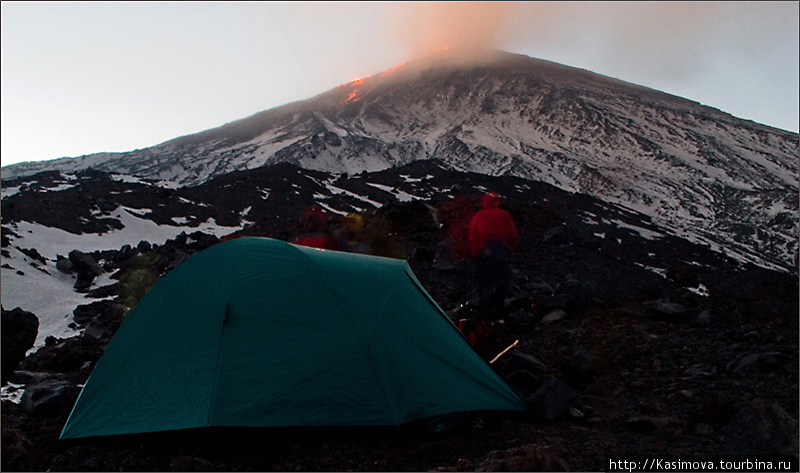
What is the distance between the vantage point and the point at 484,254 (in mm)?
8469

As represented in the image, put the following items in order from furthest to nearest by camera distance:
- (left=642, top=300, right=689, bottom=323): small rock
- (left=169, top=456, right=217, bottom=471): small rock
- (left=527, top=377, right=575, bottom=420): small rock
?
(left=642, top=300, right=689, bottom=323): small rock < (left=527, top=377, right=575, bottom=420): small rock < (left=169, top=456, right=217, bottom=471): small rock

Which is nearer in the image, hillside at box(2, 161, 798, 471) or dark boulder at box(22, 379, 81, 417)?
hillside at box(2, 161, 798, 471)

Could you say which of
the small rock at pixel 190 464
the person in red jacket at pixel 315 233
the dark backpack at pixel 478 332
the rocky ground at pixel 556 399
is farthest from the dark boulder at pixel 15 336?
the person in red jacket at pixel 315 233

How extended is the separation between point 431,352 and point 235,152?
66.0m

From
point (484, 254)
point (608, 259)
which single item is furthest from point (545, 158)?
point (484, 254)

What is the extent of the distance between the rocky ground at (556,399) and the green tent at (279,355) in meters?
0.21

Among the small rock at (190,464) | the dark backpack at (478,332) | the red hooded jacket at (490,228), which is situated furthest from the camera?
the red hooded jacket at (490,228)

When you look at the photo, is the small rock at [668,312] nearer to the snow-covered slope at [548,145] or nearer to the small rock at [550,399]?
the small rock at [550,399]

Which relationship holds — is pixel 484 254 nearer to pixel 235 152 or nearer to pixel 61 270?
pixel 61 270

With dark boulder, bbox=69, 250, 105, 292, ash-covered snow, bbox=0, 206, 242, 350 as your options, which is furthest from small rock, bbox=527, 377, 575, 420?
dark boulder, bbox=69, 250, 105, 292

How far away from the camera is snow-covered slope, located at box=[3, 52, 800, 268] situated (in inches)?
1730

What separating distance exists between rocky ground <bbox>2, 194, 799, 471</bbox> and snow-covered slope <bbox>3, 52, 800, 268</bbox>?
25193 millimetres

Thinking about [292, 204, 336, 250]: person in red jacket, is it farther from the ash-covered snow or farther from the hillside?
the ash-covered snow

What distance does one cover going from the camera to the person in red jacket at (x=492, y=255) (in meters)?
7.97
